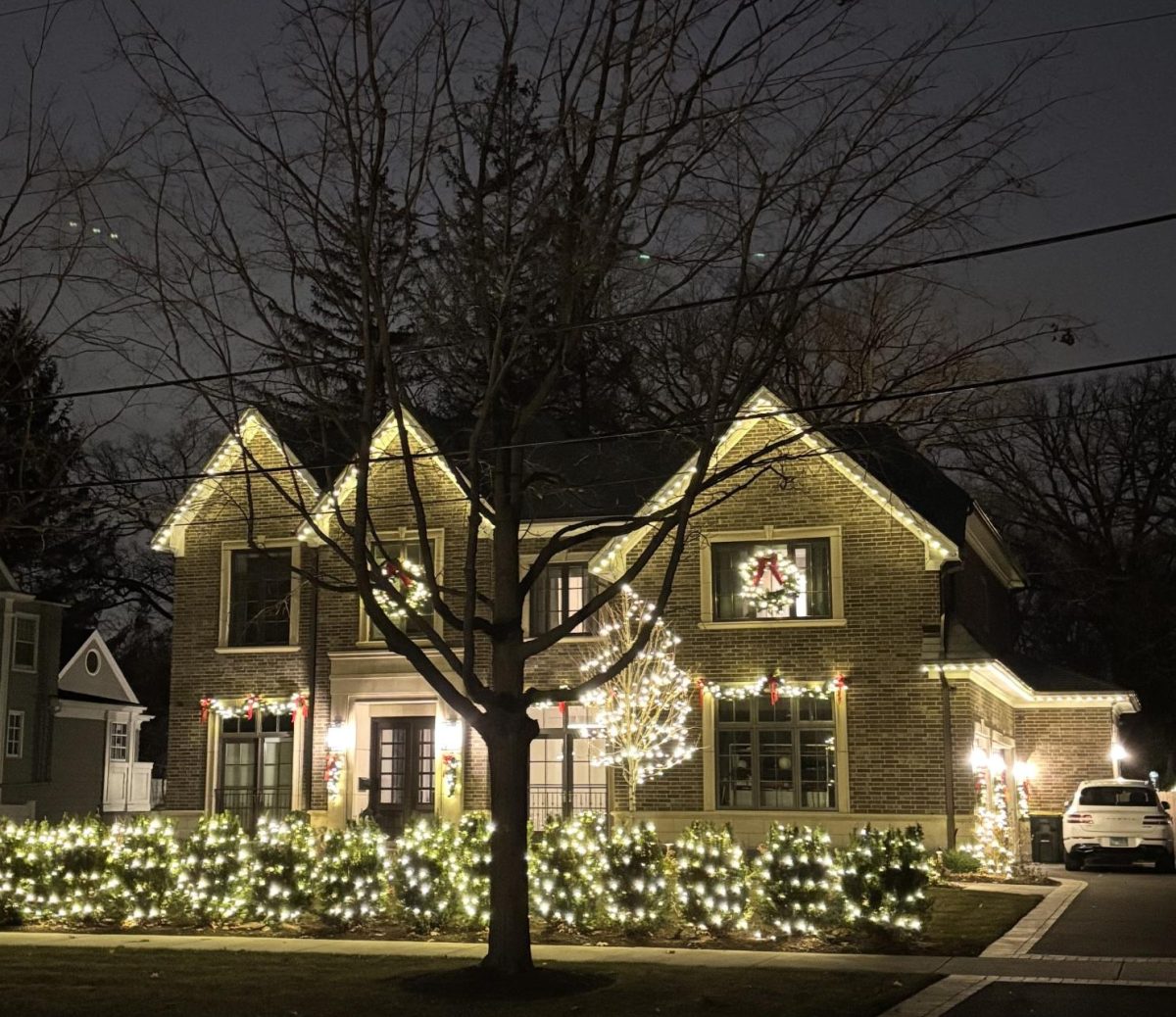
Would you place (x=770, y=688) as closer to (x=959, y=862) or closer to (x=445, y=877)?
(x=959, y=862)

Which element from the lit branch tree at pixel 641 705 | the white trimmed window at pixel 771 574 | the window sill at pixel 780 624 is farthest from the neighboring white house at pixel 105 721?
the window sill at pixel 780 624

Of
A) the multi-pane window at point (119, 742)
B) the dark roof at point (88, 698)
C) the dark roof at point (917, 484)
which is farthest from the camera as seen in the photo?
the multi-pane window at point (119, 742)

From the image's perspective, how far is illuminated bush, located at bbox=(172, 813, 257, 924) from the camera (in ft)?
53.3

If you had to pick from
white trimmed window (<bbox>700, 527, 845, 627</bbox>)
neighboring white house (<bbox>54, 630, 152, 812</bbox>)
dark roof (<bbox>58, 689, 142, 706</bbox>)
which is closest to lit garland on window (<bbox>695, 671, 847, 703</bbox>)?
white trimmed window (<bbox>700, 527, 845, 627</bbox>)

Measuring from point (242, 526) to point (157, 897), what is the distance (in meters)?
11.9

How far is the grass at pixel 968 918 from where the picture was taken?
1430 cm

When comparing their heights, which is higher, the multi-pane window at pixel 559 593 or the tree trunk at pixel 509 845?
the multi-pane window at pixel 559 593

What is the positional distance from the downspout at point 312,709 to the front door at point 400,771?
1.05 metres

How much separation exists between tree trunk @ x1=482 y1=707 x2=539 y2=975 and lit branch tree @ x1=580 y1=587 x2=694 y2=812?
1054 centimetres

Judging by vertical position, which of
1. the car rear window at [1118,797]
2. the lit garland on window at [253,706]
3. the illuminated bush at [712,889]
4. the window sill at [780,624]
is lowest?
the illuminated bush at [712,889]

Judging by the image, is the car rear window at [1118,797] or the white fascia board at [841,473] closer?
the white fascia board at [841,473]

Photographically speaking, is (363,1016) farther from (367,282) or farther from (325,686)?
(325,686)

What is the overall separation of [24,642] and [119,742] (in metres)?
7.67

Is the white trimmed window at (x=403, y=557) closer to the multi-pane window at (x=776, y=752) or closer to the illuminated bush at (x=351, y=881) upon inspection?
the multi-pane window at (x=776, y=752)
